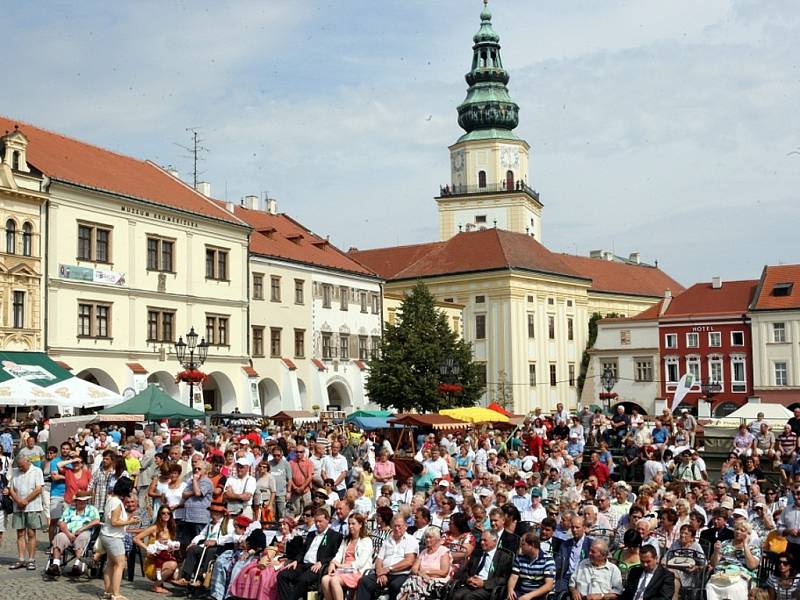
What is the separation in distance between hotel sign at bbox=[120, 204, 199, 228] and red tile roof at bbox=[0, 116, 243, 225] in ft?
1.46

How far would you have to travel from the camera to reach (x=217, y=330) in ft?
153

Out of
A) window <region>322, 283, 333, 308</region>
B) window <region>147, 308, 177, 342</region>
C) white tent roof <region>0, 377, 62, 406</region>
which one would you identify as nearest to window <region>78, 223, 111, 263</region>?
window <region>147, 308, 177, 342</region>

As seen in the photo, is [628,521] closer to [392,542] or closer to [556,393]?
[392,542]

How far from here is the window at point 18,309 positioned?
36.4 meters

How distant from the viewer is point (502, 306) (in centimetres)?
7356

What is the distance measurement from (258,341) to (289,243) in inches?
273

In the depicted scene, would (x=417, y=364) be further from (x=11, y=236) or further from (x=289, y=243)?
(x=11, y=236)

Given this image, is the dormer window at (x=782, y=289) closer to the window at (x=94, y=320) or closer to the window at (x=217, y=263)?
Answer: the window at (x=217, y=263)

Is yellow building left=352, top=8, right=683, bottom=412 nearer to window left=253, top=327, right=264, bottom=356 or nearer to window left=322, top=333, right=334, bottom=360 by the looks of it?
window left=322, top=333, right=334, bottom=360

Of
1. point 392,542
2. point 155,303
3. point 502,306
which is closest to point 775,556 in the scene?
point 392,542

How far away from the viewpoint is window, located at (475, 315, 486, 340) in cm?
7431

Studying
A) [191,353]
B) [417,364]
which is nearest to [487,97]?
[417,364]

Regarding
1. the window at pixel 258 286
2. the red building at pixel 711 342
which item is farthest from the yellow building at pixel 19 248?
the red building at pixel 711 342

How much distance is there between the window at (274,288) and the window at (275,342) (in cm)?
149
